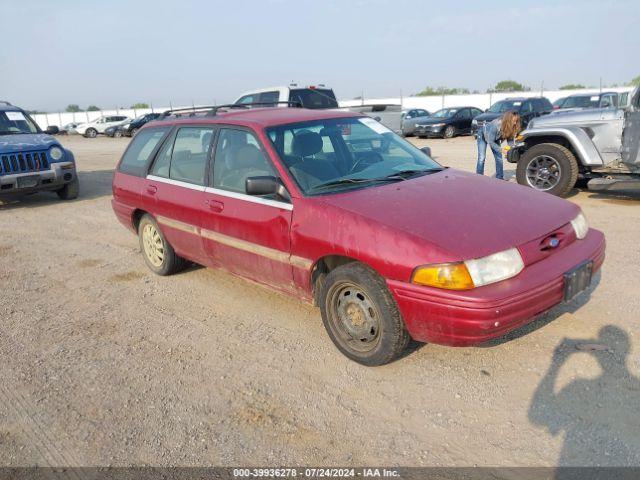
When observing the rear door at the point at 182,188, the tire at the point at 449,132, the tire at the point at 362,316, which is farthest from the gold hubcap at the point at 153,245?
the tire at the point at 449,132

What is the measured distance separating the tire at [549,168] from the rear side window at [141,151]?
565cm

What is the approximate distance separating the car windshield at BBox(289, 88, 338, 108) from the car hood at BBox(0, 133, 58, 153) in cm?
532

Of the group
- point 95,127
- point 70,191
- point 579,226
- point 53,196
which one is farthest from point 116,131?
point 579,226

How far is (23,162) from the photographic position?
352 inches

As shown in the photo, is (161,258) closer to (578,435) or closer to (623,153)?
(578,435)

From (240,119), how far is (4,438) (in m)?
2.74

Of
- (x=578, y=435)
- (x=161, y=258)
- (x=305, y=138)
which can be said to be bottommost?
(x=578, y=435)

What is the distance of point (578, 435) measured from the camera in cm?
262

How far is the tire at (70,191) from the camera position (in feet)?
32.5

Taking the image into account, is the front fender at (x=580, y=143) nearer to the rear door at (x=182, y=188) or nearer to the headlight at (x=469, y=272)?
the headlight at (x=469, y=272)

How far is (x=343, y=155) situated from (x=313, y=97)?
8940mm

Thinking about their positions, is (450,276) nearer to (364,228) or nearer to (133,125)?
(364,228)

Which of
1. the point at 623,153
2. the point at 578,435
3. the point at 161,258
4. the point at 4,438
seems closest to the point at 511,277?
the point at 578,435

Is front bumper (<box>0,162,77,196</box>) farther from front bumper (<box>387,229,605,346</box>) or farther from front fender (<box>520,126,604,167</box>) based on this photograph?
front fender (<box>520,126,604,167</box>)
